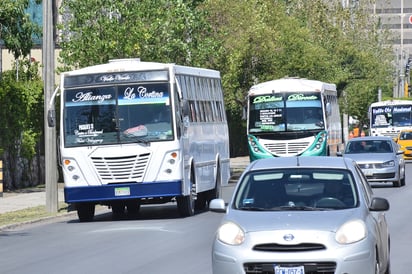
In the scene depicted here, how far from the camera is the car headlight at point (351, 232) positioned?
A: 1145cm

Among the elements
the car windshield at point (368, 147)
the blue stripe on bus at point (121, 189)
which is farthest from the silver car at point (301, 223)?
the car windshield at point (368, 147)

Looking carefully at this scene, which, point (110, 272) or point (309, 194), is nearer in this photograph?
point (309, 194)

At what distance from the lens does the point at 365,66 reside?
73.4 metres

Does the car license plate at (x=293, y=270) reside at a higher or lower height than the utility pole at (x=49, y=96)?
lower

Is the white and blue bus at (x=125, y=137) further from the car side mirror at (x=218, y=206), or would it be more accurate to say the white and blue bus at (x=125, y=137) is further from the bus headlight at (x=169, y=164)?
the car side mirror at (x=218, y=206)

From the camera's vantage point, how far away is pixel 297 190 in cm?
1270

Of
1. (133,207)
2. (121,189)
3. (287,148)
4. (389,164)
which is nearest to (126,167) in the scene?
(121,189)

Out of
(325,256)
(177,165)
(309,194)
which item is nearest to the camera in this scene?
(325,256)

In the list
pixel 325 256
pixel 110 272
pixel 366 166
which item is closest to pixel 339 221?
pixel 325 256

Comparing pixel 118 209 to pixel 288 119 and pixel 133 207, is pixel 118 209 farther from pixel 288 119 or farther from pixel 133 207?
pixel 288 119

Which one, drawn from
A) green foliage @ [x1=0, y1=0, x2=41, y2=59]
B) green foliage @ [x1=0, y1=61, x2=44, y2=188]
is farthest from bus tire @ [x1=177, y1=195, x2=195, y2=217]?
green foliage @ [x1=0, y1=61, x2=44, y2=188]

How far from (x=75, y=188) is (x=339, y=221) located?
528 inches

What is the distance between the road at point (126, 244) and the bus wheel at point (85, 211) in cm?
21

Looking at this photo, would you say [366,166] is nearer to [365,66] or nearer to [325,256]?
[325,256]
